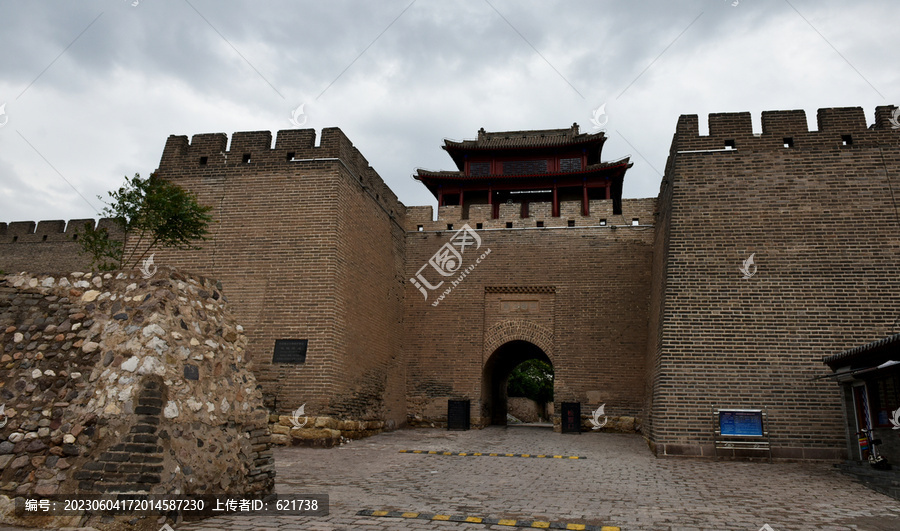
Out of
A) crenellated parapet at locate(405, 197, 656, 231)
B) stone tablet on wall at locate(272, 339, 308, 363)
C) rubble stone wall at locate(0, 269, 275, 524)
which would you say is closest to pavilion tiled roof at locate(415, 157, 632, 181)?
crenellated parapet at locate(405, 197, 656, 231)

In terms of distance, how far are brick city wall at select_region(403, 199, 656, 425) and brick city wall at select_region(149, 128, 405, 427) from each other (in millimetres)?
1949

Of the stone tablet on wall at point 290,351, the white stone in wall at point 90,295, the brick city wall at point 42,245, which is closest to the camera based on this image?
the white stone in wall at point 90,295

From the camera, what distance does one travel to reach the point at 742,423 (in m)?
8.42

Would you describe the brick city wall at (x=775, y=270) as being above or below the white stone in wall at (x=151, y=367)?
above

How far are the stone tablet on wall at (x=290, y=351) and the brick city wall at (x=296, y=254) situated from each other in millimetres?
108

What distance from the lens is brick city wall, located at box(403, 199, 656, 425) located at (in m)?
13.0

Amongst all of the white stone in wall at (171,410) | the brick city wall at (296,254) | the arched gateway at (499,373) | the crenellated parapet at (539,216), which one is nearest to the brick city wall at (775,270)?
the crenellated parapet at (539,216)

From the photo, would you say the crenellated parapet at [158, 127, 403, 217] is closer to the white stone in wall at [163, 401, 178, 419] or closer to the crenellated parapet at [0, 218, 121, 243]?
the crenellated parapet at [0, 218, 121, 243]

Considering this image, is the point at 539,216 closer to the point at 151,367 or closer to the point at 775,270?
the point at 775,270

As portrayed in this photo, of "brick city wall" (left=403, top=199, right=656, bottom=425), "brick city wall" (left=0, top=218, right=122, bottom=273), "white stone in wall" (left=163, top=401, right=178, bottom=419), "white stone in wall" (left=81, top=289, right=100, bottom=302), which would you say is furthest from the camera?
"brick city wall" (left=0, top=218, right=122, bottom=273)

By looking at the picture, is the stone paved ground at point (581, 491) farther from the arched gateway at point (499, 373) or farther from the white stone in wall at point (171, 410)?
the arched gateway at point (499, 373)

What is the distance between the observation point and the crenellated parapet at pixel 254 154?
11062mm

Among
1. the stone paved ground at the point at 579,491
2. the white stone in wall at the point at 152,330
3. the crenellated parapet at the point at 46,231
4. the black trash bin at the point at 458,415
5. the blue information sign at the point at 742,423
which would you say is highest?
the crenellated parapet at the point at 46,231

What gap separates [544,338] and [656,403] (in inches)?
184
